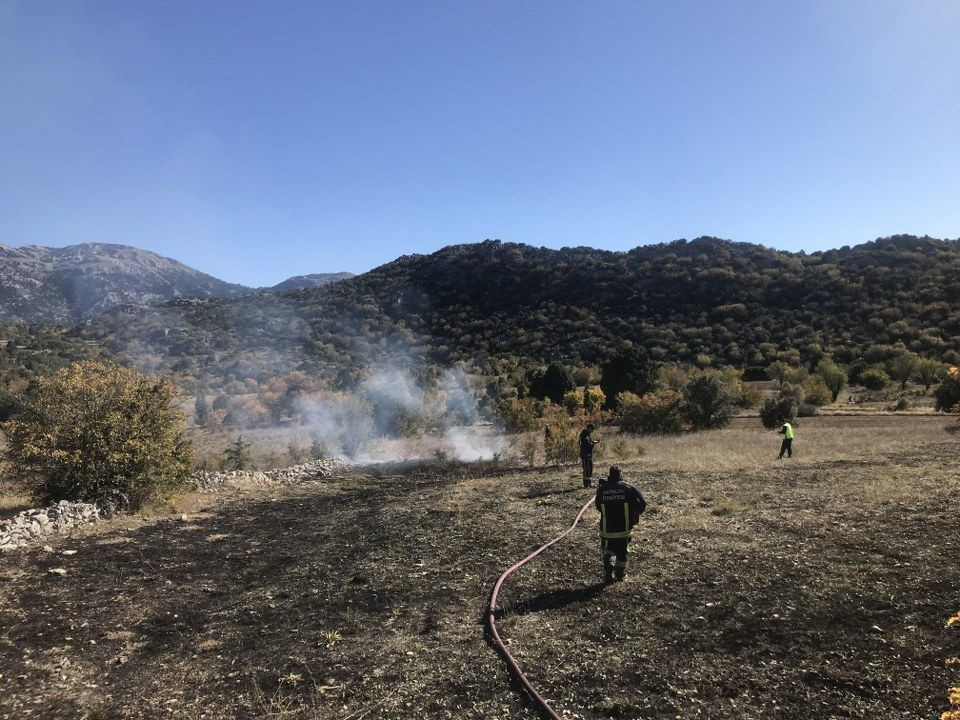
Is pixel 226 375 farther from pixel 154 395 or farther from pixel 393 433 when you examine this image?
pixel 154 395

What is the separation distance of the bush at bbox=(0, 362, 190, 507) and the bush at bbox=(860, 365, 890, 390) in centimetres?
3924

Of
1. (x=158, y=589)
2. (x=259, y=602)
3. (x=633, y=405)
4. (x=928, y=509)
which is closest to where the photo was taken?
(x=259, y=602)

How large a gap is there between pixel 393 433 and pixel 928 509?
72.1 feet

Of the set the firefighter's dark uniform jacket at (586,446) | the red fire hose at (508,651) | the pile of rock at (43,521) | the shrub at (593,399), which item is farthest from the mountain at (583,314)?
the red fire hose at (508,651)

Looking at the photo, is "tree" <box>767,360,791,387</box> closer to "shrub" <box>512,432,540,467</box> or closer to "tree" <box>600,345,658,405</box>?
"tree" <box>600,345,658,405</box>

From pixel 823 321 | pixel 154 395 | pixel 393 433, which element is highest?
pixel 823 321

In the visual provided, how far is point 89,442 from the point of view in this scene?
12266 mm

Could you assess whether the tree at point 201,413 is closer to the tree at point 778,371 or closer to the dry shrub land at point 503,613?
the dry shrub land at point 503,613

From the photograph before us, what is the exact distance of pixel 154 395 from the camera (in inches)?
539

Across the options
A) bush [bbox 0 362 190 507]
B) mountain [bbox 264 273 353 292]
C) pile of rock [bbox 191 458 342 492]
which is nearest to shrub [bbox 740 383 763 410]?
pile of rock [bbox 191 458 342 492]

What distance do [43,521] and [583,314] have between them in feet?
174

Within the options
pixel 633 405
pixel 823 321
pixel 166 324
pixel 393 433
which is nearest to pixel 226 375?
pixel 166 324

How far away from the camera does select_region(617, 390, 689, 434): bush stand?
81.7ft

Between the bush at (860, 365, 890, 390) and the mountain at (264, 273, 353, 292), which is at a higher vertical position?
the mountain at (264, 273, 353, 292)
